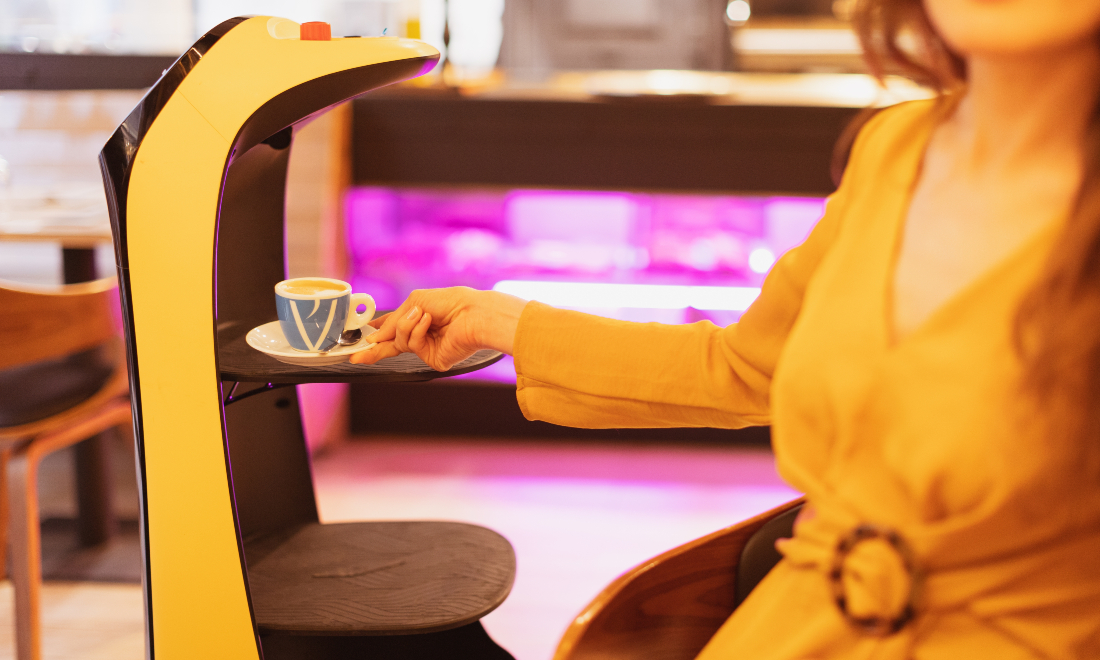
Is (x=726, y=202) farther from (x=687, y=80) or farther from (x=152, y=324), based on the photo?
(x=152, y=324)

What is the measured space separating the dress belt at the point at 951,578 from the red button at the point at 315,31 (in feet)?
2.25

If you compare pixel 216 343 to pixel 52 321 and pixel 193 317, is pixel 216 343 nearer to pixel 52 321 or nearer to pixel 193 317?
pixel 193 317

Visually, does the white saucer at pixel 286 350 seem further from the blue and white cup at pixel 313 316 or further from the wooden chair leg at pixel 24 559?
the wooden chair leg at pixel 24 559

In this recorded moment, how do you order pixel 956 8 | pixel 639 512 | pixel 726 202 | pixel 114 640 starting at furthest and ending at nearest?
pixel 726 202 → pixel 639 512 → pixel 114 640 → pixel 956 8

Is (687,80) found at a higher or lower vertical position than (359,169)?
higher

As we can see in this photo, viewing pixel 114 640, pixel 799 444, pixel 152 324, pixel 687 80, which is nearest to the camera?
pixel 799 444

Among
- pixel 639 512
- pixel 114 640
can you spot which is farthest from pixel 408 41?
pixel 639 512

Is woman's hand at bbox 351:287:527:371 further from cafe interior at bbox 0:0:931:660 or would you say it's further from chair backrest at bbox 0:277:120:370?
chair backrest at bbox 0:277:120:370

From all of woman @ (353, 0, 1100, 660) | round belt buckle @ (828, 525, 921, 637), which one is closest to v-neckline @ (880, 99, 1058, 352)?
woman @ (353, 0, 1100, 660)

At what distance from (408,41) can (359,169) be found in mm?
1968

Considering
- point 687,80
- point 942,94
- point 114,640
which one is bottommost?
point 114,640

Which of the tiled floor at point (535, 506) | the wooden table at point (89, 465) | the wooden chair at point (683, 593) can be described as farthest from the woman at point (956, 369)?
the wooden table at point (89, 465)

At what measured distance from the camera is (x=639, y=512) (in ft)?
8.29

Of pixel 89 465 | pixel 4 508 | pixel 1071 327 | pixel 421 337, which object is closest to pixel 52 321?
pixel 4 508
